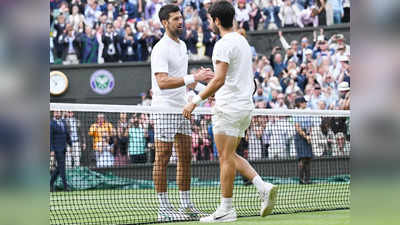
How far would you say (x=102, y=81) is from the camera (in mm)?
23078

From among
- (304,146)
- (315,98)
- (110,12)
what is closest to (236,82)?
(304,146)

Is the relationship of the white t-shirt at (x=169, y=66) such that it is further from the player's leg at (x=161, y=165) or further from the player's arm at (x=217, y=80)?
the player's arm at (x=217, y=80)

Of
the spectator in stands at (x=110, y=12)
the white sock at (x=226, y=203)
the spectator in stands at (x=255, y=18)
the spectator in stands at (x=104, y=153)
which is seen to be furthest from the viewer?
the spectator in stands at (x=110, y=12)

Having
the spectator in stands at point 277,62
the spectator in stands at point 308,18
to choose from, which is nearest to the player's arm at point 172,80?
the spectator in stands at point 277,62

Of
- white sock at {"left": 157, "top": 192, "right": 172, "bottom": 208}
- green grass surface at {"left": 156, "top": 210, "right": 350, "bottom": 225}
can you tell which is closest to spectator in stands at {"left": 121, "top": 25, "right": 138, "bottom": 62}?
white sock at {"left": 157, "top": 192, "right": 172, "bottom": 208}

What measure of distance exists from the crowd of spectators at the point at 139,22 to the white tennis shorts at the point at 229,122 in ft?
48.7

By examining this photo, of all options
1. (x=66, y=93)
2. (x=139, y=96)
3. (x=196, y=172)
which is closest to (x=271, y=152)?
(x=196, y=172)

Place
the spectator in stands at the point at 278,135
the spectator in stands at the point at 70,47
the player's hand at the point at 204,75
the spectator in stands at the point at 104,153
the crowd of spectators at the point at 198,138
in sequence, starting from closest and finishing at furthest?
the player's hand at the point at 204,75
the spectator in stands at the point at 278,135
the crowd of spectators at the point at 198,138
the spectator in stands at the point at 104,153
the spectator in stands at the point at 70,47

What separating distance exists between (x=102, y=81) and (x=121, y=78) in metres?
0.69

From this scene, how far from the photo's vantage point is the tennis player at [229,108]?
6.86 m

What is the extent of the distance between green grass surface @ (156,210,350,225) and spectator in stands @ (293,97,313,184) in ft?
19.2

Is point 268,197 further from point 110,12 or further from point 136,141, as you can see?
point 110,12
